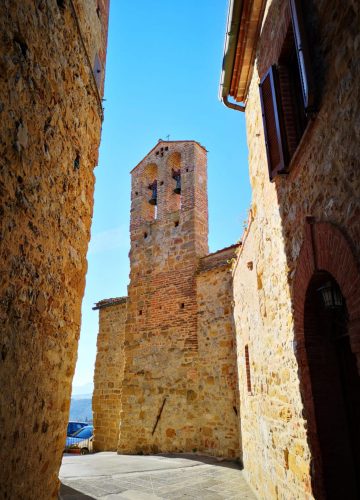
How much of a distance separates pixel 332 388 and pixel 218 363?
20.5ft

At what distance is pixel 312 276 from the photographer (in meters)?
2.80

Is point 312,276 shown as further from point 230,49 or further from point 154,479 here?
point 154,479

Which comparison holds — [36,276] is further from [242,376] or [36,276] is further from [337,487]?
[242,376]

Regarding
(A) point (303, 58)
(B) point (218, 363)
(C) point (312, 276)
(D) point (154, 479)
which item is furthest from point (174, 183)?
(C) point (312, 276)

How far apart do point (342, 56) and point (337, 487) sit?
121 inches

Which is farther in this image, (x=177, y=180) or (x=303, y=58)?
(x=177, y=180)

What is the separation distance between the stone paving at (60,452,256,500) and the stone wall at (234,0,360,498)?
555 millimetres

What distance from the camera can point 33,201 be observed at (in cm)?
239

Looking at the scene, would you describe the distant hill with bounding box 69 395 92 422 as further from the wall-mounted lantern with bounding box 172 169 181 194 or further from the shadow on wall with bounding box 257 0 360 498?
the shadow on wall with bounding box 257 0 360 498

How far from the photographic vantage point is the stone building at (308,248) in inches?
92.3

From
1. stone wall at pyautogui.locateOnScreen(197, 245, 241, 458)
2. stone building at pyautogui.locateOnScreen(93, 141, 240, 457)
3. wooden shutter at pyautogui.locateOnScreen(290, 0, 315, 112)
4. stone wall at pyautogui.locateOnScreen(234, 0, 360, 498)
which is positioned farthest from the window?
stone building at pyautogui.locateOnScreen(93, 141, 240, 457)

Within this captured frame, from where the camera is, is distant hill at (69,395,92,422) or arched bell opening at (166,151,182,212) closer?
arched bell opening at (166,151,182,212)

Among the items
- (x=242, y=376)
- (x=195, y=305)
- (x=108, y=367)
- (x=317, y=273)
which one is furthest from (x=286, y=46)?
(x=108, y=367)

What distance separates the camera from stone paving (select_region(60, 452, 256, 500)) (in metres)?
5.29
